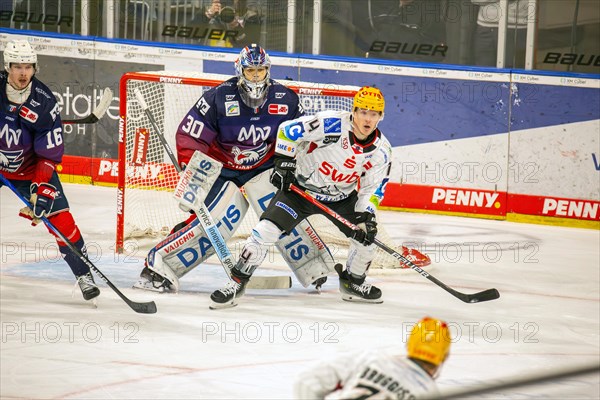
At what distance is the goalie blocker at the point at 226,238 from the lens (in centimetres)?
580

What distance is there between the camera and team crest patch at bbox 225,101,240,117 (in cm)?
573

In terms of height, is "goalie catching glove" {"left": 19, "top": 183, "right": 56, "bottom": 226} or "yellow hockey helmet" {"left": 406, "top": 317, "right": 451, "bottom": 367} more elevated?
"goalie catching glove" {"left": 19, "top": 183, "right": 56, "bottom": 226}

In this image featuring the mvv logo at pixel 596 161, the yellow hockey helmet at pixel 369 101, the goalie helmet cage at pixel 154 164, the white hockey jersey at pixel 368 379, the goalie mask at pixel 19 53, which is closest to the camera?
the white hockey jersey at pixel 368 379

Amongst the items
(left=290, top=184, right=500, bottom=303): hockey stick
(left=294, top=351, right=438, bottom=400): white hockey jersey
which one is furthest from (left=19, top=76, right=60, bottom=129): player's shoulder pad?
(left=294, top=351, right=438, bottom=400): white hockey jersey

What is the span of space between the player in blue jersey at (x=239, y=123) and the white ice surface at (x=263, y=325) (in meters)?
0.59

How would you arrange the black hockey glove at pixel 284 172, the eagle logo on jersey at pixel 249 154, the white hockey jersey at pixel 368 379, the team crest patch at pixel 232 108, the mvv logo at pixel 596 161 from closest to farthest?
the white hockey jersey at pixel 368 379 → the black hockey glove at pixel 284 172 → the team crest patch at pixel 232 108 → the eagle logo on jersey at pixel 249 154 → the mvv logo at pixel 596 161

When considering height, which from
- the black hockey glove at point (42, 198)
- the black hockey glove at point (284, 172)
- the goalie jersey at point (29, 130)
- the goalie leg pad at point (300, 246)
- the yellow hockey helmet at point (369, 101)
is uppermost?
the yellow hockey helmet at point (369, 101)

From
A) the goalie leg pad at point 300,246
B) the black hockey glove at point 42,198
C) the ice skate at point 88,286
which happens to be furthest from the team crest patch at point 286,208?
the black hockey glove at point 42,198

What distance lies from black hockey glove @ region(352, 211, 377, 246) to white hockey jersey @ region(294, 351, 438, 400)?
2924 millimetres

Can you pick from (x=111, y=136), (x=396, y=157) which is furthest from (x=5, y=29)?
(x=396, y=157)

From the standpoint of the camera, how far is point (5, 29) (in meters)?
8.92

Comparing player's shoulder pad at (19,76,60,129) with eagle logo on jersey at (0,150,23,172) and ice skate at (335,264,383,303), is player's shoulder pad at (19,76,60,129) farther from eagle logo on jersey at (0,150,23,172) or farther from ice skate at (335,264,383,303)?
ice skate at (335,264,383,303)

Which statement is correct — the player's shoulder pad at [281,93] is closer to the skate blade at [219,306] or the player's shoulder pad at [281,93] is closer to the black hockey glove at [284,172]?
the black hockey glove at [284,172]

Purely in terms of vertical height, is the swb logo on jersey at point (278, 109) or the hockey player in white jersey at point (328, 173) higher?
the swb logo on jersey at point (278, 109)
